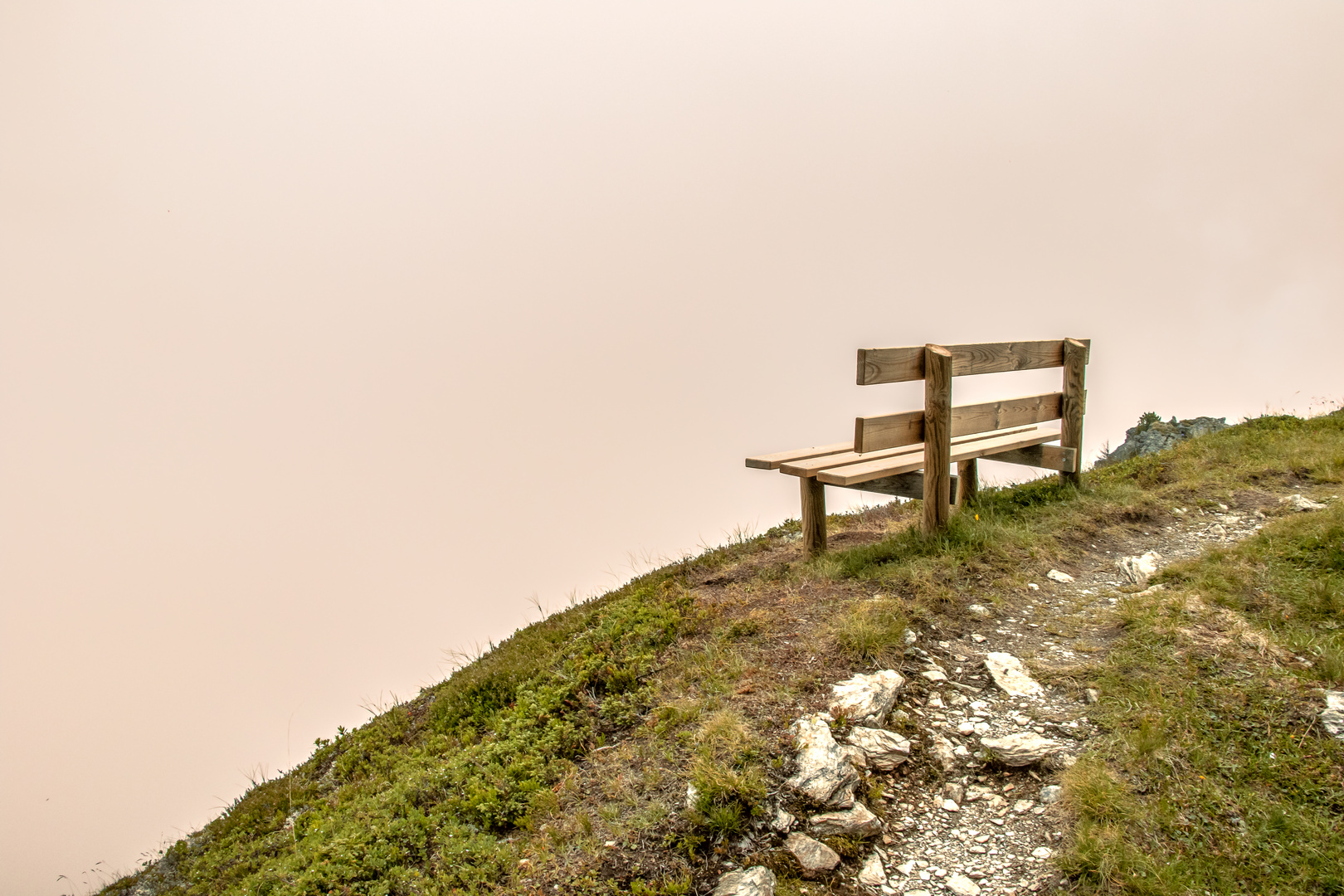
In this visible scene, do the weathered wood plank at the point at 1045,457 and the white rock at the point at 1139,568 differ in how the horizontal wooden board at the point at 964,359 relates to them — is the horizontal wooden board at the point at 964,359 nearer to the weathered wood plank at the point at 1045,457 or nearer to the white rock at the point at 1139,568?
Result: the weathered wood plank at the point at 1045,457

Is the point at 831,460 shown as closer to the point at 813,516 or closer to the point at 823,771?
the point at 813,516

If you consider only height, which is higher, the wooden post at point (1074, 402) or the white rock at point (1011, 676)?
the wooden post at point (1074, 402)

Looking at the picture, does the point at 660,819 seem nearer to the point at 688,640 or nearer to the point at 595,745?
the point at 595,745

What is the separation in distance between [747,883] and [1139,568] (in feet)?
15.9

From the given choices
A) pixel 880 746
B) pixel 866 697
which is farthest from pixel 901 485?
pixel 880 746

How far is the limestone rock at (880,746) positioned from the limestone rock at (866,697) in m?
0.08

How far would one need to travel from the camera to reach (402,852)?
188 inches

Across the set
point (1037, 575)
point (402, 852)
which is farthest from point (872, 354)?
Result: point (402, 852)

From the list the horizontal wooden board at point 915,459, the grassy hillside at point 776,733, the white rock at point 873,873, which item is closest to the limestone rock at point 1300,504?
the grassy hillside at point 776,733

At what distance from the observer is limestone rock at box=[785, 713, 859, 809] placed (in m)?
4.24

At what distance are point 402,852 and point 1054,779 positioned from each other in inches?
153

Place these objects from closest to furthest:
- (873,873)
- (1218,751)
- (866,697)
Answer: (873,873) < (1218,751) < (866,697)

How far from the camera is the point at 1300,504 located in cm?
810

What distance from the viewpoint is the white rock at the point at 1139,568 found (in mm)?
6656
